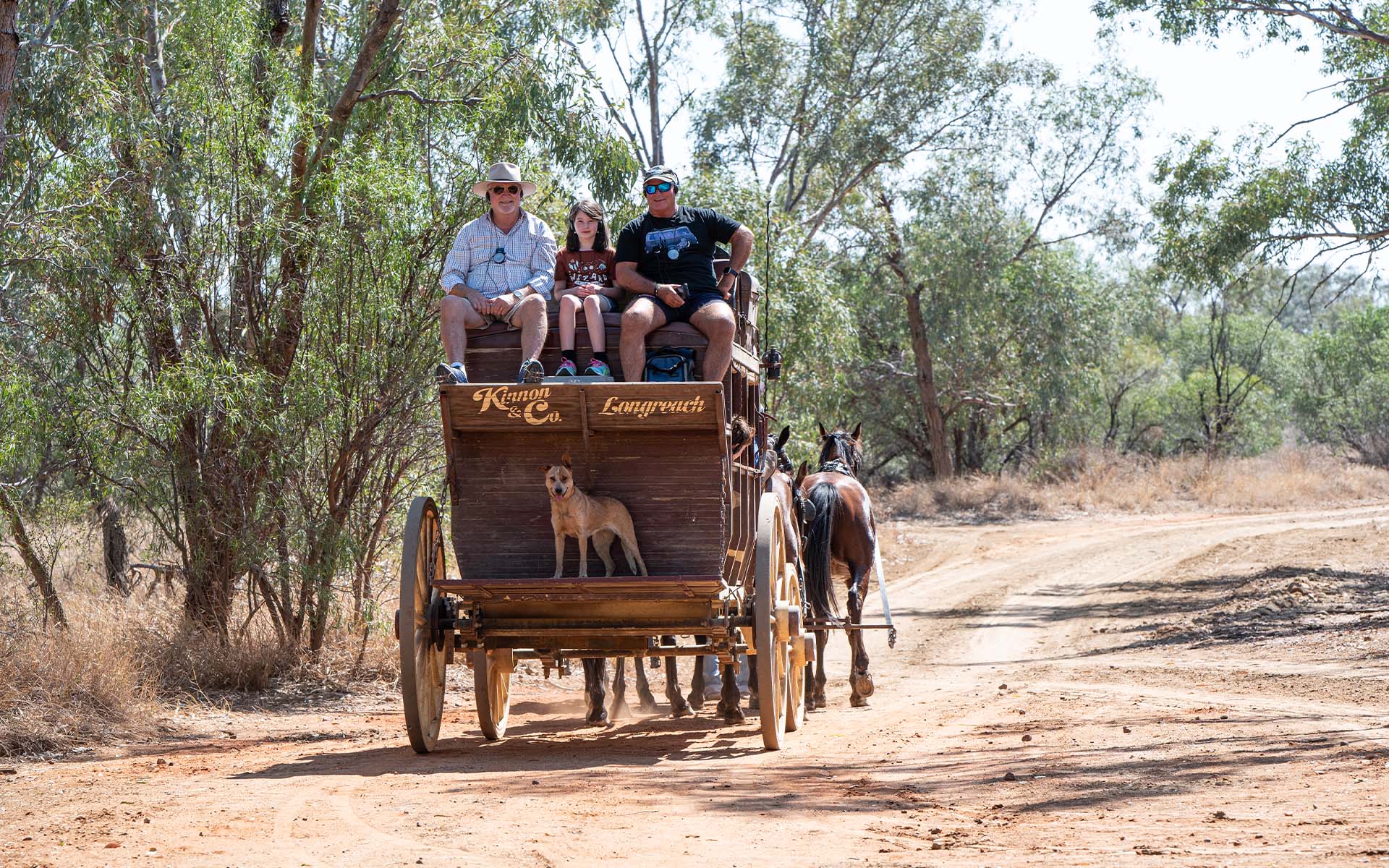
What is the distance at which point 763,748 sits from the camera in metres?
8.37

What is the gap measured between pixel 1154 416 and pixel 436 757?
122 ft

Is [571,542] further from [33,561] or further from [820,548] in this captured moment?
[33,561]

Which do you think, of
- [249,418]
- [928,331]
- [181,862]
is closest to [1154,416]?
[928,331]

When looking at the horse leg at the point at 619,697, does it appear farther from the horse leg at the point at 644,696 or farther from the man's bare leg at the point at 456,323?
the man's bare leg at the point at 456,323

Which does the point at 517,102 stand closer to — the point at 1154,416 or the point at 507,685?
the point at 507,685

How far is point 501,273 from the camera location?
8.45m

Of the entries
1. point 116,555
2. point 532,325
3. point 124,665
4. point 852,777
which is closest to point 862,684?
point 852,777

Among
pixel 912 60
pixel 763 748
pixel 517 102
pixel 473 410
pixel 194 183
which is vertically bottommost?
pixel 763 748

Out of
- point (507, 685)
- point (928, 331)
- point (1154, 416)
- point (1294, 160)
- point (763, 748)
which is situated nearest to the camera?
point (763, 748)

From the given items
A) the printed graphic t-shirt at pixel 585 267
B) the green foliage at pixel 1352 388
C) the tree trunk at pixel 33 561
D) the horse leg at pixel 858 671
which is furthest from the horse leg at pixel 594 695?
the green foliage at pixel 1352 388

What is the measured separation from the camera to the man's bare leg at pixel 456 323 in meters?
8.06

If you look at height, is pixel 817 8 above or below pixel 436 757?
above

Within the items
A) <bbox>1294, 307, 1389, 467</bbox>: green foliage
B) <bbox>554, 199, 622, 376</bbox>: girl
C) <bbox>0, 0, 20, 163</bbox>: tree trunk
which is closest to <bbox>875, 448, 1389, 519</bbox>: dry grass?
<bbox>1294, 307, 1389, 467</bbox>: green foliage

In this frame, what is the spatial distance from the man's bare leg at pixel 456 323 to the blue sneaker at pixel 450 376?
0.32m
